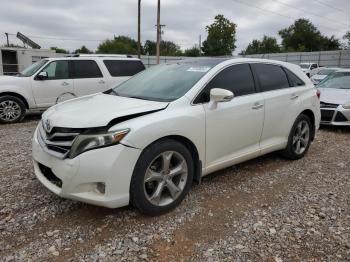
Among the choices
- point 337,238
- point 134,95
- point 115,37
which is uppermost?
point 115,37

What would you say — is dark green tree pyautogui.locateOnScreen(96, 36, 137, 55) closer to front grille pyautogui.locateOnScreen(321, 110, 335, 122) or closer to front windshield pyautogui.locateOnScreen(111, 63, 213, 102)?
front grille pyautogui.locateOnScreen(321, 110, 335, 122)

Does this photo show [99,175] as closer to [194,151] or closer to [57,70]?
[194,151]

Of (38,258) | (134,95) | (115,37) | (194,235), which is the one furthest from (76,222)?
(115,37)

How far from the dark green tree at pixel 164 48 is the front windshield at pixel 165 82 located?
65990mm

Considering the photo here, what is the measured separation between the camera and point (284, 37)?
3248 inches

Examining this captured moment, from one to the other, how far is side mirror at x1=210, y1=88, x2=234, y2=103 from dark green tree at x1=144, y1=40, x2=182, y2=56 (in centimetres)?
6694

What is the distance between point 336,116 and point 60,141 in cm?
672

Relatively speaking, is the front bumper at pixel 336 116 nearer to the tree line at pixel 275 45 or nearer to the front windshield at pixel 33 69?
the front windshield at pixel 33 69

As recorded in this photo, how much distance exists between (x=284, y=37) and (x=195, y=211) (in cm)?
8703

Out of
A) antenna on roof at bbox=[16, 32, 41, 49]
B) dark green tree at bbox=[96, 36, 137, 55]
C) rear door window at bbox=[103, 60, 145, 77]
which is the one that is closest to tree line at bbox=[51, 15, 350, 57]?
dark green tree at bbox=[96, 36, 137, 55]

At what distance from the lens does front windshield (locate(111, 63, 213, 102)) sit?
3.74 metres

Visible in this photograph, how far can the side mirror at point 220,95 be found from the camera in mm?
3525

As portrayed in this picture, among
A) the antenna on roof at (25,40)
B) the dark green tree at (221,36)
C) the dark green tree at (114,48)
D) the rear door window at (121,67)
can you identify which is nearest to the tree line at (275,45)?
the dark green tree at (114,48)

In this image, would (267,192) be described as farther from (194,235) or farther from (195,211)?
(194,235)
